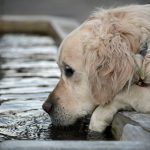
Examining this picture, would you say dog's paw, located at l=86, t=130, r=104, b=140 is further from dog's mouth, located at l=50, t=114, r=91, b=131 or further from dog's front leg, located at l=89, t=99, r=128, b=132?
dog's mouth, located at l=50, t=114, r=91, b=131

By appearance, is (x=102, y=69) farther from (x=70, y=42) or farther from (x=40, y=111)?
(x=40, y=111)

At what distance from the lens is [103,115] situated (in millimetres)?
5363

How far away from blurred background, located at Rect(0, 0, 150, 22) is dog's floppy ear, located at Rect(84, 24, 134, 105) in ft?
48.1

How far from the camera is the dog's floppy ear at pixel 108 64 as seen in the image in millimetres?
5031

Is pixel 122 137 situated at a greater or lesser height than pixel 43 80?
greater

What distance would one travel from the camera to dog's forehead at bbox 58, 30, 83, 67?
209 inches

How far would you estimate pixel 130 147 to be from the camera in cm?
421

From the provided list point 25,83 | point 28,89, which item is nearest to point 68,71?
point 28,89

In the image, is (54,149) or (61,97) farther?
(61,97)

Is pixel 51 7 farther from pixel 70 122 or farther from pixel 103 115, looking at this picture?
pixel 103 115

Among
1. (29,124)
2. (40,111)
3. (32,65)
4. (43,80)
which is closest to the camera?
(29,124)

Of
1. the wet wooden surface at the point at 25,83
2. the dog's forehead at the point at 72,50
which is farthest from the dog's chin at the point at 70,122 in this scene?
the dog's forehead at the point at 72,50

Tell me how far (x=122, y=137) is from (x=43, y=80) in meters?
3.54

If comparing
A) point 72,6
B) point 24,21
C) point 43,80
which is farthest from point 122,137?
point 72,6
